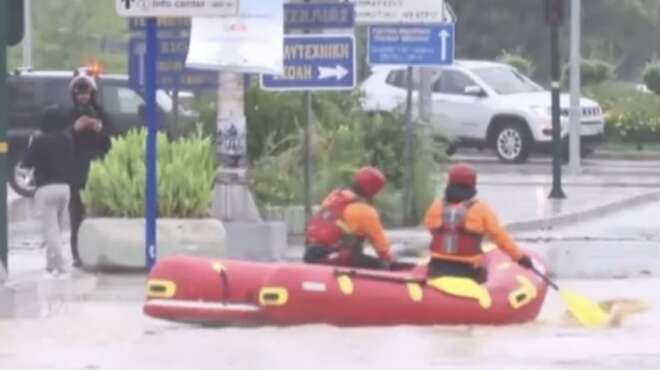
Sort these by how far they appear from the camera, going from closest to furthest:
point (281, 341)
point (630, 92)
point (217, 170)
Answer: point (281, 341), point (217, 170), point (630, 92)

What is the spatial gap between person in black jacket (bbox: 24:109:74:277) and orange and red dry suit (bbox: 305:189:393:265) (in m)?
3.93

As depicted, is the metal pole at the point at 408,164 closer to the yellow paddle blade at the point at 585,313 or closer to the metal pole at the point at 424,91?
the metal pole at the point at 424,91

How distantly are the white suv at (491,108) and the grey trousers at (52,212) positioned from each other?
18.1 metres

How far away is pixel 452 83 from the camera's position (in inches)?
1481

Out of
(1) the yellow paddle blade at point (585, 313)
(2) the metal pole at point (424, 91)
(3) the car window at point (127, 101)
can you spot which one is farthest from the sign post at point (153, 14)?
(3) the car window at point (127, 101)

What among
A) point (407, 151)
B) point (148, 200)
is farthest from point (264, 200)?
point (148, 200)

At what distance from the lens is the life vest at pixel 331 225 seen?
1533cm

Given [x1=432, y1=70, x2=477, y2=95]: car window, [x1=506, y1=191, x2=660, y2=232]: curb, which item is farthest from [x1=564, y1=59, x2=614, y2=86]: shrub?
[x1=506, y1=191, x2=660, y2=232]: curb

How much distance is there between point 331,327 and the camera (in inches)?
571

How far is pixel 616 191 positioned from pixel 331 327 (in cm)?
1727

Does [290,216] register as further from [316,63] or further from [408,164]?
[316,63]

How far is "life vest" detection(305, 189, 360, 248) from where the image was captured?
603 inches

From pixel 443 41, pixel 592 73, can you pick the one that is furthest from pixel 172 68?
pixel 592 73

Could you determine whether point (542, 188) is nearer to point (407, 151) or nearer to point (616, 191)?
point (616, 191)
